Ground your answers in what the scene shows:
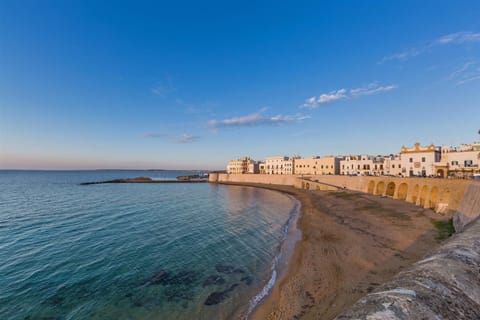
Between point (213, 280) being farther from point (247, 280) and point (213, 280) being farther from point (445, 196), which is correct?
point (445, 196)

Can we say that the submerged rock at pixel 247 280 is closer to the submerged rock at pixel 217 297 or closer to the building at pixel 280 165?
the submerged rock at pixel 217 297

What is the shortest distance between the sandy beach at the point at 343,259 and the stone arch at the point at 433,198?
4230 millimetres

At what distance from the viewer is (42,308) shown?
996 cm

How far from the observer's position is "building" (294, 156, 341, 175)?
269ft

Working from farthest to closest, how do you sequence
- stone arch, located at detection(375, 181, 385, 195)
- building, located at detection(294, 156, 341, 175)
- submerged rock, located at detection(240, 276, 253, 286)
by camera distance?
building, located at detection(294, 156, 341, 175)
stone arch, located at detection(375, 181, 385, 195)
submerged rock, located at detection(240, 276, 253, 286)

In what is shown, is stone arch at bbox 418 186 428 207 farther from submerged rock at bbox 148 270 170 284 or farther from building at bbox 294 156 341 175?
building at bbox 294 156 341 175

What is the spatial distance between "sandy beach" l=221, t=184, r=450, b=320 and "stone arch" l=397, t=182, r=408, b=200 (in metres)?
13.7

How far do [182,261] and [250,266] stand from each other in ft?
14.9

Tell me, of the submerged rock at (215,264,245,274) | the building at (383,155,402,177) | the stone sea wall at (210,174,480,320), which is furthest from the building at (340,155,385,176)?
→ the stone sea wall at (210,174,480,320)

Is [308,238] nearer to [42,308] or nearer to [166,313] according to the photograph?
[166,313]

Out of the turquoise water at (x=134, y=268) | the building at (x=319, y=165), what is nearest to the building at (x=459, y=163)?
the building at (x=319, y=165)

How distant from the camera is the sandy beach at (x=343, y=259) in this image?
988 cm

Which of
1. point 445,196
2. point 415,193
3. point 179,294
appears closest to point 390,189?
point 415,193


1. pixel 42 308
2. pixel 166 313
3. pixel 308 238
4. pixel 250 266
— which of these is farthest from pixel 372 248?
pixel 42 308
